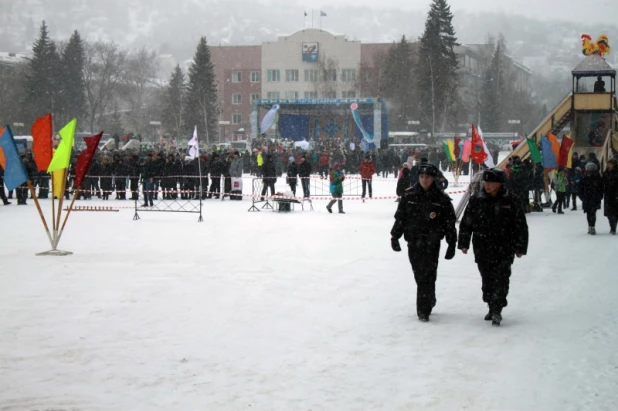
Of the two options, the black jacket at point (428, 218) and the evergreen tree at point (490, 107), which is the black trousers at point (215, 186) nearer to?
the black jacket at point (428, 218)

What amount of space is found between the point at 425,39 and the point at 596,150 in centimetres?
4024

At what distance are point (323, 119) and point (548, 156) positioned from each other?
1563 inches

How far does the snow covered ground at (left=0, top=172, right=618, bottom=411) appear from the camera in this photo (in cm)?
599

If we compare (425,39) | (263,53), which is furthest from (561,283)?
(263,53)

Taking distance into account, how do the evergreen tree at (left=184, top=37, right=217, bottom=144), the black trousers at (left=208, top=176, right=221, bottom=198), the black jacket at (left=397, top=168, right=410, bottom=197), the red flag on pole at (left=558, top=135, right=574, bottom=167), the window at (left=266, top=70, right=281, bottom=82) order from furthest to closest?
the window at (left=266, top=70, right=281, bottom=82) < the evergreen tree at (left=184, top=37, right=217, bottom=144) < the black trousers at (left=208, top=176, right=221, bottom=198) < the red flag on pole at (left=558, top=135, right=574, bottom=167) < the black jacket at (left=397, top=168, right=410, bottom=197)

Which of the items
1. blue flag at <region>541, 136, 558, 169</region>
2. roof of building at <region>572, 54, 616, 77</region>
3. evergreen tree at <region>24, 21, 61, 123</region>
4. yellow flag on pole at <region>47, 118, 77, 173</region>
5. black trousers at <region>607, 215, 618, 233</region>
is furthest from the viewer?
evergreen tree at <region>24, 21, 61, 123</region>

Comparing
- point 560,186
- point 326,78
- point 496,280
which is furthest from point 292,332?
point 326,78

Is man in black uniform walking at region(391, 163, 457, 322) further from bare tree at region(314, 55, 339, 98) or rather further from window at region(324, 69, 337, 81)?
window at region(324, 69, 337, 81)

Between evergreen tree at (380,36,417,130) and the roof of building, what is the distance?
48170mm

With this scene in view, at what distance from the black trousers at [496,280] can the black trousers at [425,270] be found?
503mm

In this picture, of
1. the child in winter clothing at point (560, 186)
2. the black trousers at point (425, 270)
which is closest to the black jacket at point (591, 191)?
the child in winter clothing at point (560, 186)

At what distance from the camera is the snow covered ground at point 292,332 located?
599cm

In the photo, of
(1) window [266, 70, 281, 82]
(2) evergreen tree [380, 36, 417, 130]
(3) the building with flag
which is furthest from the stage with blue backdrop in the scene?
(1) window [266, 70, 281, 82]

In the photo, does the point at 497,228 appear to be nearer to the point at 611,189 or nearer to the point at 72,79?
the point at 611,189
